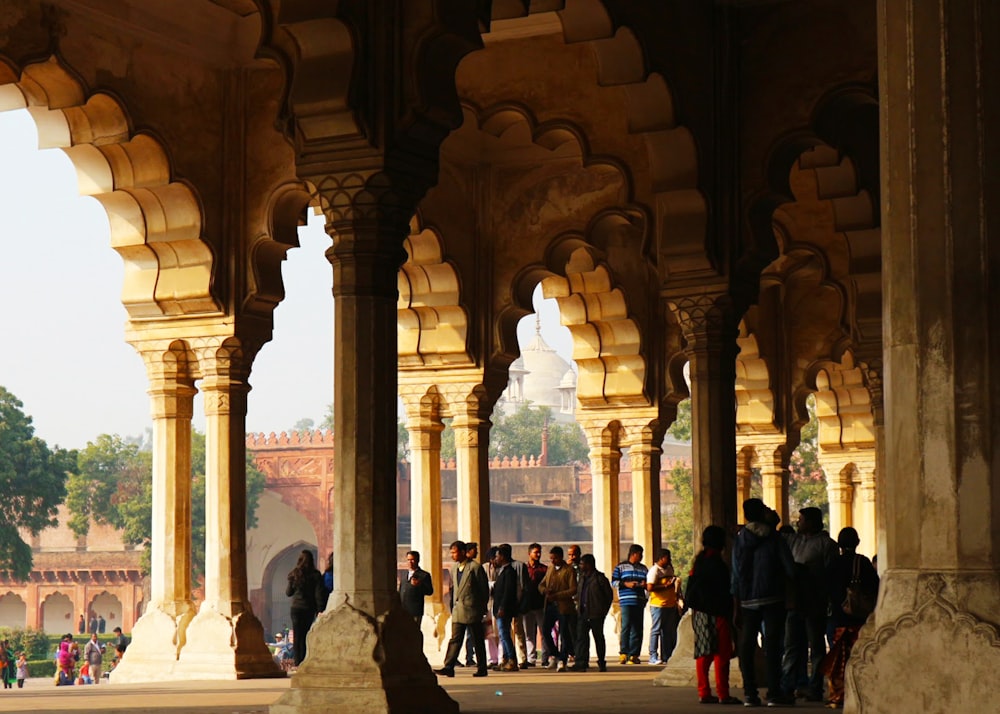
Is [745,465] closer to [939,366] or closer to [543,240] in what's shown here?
[543,240]

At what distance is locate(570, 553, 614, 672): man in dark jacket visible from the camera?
15.0 m

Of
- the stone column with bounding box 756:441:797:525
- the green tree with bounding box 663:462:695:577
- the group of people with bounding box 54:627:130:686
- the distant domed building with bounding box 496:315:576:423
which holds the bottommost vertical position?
the group of people with bounding box 54:627:130:686

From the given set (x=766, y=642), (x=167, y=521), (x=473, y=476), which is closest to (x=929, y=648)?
(x=766, y=642)

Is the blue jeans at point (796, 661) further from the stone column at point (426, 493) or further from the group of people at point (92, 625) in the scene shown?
the group of people at point (92, 625)

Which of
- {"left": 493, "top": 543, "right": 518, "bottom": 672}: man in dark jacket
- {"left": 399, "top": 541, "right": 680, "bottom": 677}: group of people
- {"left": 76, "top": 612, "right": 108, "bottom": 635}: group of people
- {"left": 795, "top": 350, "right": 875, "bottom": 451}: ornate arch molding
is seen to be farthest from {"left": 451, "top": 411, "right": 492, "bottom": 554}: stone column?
{"left": 76, "top": 612, "right": 108, "bottom": 635}: group of people

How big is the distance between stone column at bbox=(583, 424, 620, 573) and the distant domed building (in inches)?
3905

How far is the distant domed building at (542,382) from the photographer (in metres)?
123

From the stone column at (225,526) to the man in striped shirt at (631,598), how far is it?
3.66 m

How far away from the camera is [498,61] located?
1465 cm

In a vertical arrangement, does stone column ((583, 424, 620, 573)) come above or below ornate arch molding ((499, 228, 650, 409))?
below

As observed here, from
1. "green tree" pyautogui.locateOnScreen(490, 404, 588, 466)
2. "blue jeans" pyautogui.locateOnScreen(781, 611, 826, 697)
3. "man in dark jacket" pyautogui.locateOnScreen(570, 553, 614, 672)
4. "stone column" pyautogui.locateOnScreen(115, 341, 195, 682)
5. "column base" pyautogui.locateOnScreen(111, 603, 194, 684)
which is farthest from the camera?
"green tree" pyautogui.locateOnScreen(490, 404, 588, 466)

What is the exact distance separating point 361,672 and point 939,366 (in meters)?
3.82

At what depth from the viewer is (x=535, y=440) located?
339ft

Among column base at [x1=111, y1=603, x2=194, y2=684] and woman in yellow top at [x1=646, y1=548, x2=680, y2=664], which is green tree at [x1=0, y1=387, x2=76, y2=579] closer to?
A: woman in yellow top at [x1=646, y1=548, x2=680, y2=664]
